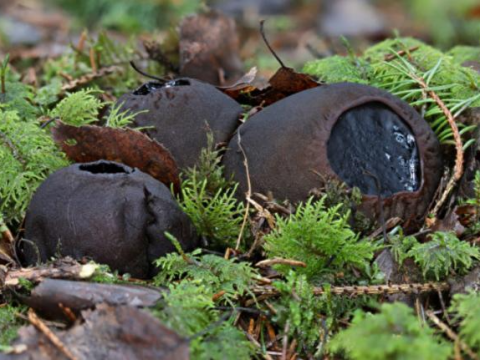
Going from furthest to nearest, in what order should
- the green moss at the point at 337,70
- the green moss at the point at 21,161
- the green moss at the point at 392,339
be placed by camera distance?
1. the green moss at the point at 337,70
2. the green moss at the point at 21,161
3. the green moss at the point at 392,339

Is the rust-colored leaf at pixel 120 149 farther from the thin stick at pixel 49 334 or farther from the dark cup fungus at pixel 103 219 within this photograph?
the thin stick at pixel 49 334

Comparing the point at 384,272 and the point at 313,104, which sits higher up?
the point at 313,104

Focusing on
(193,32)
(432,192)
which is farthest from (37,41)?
(432,192)

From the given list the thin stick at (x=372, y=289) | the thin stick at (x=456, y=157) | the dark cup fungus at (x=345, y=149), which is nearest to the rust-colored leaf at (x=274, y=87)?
the dark cup fungus at (x=345, y=149)

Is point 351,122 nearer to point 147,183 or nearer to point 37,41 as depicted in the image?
point 147,183

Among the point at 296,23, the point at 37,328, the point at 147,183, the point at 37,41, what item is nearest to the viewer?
the point at 37,328

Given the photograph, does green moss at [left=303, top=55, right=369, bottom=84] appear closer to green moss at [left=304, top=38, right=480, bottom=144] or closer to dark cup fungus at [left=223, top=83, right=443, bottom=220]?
green moss at [left=304, top=38, right=480, bottom=144]
